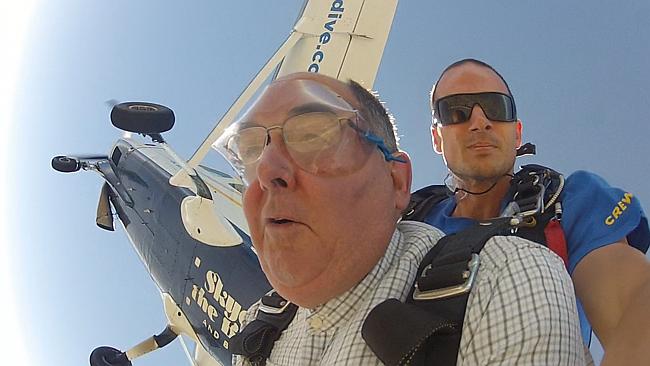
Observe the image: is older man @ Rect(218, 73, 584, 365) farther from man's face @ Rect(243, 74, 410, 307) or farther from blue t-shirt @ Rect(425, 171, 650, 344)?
blue t-shirt @ Rect(425, 171, 650, 344)

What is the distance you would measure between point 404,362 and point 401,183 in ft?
1.73

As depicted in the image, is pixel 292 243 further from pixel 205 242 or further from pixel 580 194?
pixel 205 242

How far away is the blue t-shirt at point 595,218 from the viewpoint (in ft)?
6.22

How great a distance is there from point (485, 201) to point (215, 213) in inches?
164

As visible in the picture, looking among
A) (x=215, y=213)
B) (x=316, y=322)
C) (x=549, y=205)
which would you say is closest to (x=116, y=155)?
(x=215, y=213)

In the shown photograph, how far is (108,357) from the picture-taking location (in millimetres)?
7949

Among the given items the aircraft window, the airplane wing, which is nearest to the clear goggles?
the airplane wing

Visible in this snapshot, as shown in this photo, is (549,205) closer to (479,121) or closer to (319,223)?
(479,121)

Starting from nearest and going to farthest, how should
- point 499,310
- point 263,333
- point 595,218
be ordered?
point 499,310 → point 263,333 → point 595,218

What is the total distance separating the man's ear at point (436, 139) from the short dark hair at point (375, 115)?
2.85 feet

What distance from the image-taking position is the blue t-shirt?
1896 mm

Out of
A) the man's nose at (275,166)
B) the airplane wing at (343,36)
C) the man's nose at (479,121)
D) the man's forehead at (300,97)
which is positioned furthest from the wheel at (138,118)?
the man's nose at (275,166)

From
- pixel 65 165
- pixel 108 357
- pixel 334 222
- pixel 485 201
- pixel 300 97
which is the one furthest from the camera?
pixel 65 165

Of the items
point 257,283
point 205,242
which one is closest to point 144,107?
point 205,242
